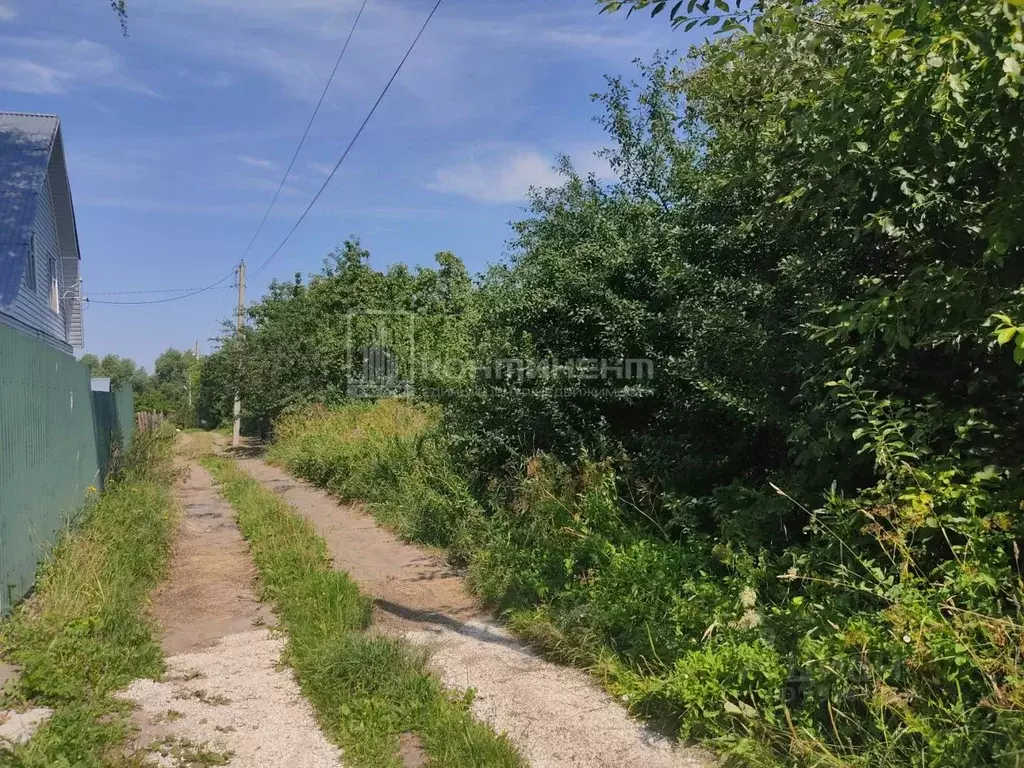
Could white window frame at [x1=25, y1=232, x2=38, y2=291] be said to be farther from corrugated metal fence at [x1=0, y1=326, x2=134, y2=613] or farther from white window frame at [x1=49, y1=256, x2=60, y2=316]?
corrugated metal fence at [x1=0, y1=326, x2=134, y2=613]

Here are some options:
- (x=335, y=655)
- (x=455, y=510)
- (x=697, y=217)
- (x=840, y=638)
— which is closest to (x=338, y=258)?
(x=455, y=510)

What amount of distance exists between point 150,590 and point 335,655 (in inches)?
105

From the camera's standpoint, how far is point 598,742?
3684 mm

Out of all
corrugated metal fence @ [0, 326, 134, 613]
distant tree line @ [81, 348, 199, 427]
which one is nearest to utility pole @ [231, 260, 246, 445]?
corrugated metal fence @ [0, 326, 134, 613]

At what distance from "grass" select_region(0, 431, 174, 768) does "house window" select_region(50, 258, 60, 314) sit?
11.0 meters

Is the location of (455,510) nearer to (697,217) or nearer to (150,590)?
(150,590)

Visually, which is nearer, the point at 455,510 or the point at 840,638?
the point at 840,638

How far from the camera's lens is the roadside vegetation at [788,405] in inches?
122

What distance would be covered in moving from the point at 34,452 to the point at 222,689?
9.91 feet

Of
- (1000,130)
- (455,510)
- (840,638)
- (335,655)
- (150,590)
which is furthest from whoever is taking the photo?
(455,510)

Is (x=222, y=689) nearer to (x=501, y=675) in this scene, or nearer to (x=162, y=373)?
(x=501, y=675)

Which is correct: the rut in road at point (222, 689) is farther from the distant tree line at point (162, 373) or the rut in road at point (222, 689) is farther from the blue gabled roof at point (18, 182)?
the distant tree line at point (162, 373)

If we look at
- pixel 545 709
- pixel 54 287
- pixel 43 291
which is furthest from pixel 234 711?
pixel 54 287

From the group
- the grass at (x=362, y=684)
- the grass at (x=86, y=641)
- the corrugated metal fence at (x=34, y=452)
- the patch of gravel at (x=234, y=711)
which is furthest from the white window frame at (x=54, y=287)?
the patch of gravel at (x=234, y=711)
